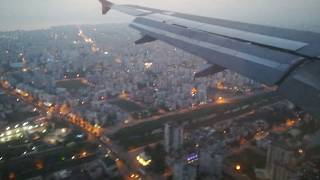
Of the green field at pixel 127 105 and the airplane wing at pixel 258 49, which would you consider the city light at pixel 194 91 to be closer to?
the green field at pixel 127 105

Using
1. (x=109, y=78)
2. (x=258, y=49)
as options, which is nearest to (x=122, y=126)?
(x=109, y=78)

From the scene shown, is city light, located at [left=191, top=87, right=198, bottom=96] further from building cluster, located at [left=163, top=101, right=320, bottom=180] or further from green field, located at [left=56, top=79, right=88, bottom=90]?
green field, located at [left=56, top=79, right=88, bottom=90]

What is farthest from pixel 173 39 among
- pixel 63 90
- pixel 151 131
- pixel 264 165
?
pixel 63 90

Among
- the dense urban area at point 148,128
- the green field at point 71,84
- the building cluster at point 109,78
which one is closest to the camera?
the dense urban area at point 148,128

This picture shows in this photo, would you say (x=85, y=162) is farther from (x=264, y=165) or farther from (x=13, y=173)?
(x=264, y=165)

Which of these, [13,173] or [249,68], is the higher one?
[249,68]

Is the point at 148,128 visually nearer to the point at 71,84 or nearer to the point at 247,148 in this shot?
the point at 247,148

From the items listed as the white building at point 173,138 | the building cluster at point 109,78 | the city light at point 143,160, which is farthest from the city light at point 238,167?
the building cluster at point 109,78
